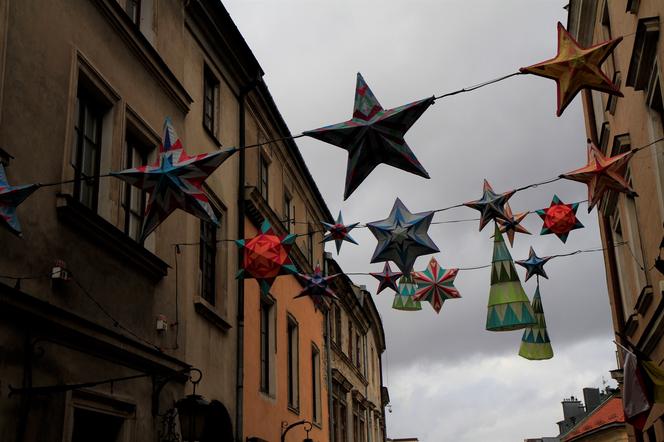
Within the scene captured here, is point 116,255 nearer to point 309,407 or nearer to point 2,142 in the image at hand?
point 2,142

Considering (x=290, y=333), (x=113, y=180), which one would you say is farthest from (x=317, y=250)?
(x=113, y=180)

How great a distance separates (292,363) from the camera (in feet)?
64.4

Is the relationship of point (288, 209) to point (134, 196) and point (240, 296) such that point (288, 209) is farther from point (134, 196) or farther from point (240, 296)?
point (134, 196)

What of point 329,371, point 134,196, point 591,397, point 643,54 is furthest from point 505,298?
point 591,397

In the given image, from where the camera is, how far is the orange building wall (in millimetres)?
15414

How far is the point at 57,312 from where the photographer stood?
8195 mm

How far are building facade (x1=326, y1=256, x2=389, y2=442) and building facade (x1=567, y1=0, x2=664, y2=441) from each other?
9.84 m

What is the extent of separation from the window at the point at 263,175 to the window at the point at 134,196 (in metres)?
6.51

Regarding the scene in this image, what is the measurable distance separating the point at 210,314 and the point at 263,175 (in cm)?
596

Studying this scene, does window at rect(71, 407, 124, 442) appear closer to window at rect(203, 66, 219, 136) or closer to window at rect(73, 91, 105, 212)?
window at rect(73, 91, 105, 212)

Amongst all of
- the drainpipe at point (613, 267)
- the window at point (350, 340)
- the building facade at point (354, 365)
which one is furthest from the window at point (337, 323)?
the drainpipe at point (613, 267)

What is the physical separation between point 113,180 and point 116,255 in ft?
3.16

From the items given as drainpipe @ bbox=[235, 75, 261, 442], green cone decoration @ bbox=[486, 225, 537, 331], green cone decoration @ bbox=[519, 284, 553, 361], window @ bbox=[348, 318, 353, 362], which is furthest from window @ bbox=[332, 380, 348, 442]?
green cone decoration @ bbox=[486, 225, 537, 331]

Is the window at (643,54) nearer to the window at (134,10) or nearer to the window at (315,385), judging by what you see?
the window at (134,10)
